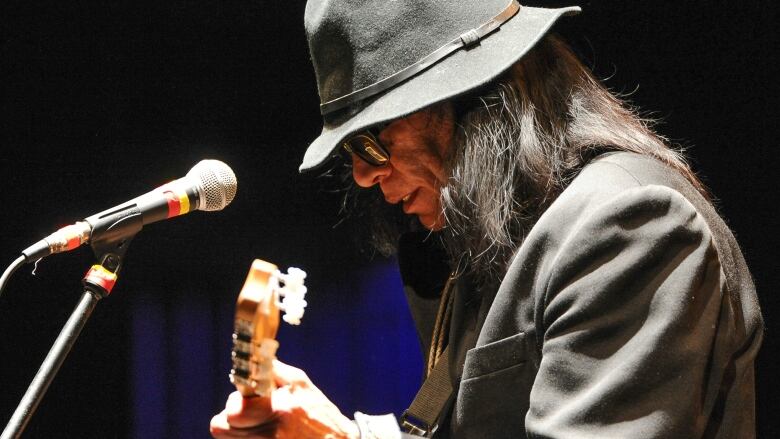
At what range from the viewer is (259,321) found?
118cm

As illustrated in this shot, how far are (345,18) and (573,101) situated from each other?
47 centimetres

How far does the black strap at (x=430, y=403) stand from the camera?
1657mm

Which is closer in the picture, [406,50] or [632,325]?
[632,325]

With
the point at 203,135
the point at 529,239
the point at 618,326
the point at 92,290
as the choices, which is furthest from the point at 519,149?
the point at 203,135

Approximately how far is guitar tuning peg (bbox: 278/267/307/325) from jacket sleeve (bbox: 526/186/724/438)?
1.26ft

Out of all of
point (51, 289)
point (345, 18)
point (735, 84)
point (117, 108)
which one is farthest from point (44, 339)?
point (735, 84)

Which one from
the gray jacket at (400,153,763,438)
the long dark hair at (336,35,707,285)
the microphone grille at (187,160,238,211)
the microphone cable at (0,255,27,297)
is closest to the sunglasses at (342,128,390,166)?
the long dark hair at (336,35,707,285)

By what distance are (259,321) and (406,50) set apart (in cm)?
68

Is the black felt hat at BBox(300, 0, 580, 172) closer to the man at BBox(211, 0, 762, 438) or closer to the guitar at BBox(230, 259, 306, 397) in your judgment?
the man at BBox(211, 0, 762, 438)

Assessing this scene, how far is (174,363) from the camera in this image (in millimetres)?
3082

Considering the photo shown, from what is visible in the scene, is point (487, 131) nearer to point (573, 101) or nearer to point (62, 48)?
point (573, 101)

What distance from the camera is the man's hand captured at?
1.28 meters

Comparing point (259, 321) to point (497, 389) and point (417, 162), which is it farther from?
point (417, 162)

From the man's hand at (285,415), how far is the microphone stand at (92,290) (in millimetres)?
362
